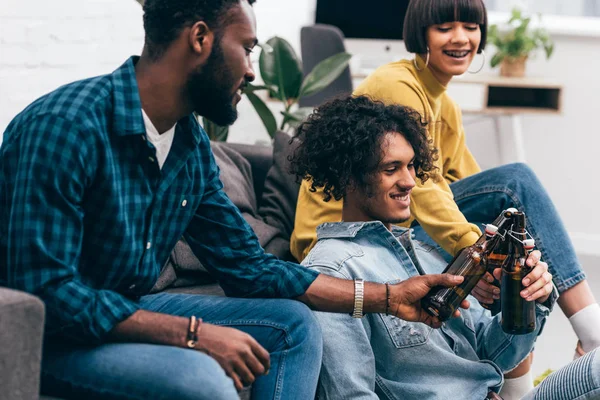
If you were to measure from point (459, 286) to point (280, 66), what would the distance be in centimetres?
174

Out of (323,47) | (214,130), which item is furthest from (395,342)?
(323,47)

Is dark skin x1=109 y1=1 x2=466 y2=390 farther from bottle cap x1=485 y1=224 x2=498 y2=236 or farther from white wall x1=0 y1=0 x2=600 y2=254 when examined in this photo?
white wall x1=0 y1=0 x2=600 y2=254

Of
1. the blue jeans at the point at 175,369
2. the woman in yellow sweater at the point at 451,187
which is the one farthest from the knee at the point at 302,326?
the woman in yellow sweater at the point at 451,187

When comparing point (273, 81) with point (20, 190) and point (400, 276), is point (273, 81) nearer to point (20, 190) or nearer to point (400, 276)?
point (400, 276)

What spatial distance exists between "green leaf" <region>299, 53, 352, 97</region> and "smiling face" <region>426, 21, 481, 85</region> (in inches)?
31.6

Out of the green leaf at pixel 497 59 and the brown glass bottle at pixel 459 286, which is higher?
the brown glass bottle at pixel 459 286

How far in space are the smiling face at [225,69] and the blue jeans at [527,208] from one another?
848 mm

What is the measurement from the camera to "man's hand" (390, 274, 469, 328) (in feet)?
5.13

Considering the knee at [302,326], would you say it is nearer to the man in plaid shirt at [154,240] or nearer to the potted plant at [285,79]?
the man in plaid shirt at [154,240]

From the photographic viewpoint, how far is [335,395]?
1.56 m

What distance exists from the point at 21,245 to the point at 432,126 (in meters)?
1.32

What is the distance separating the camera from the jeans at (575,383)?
5.05 feet

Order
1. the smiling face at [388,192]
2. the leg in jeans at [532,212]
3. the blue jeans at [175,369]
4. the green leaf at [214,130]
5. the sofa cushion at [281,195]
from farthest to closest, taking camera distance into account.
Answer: the green leaf at [214,130], the sofa cushion at [281,195], the leg in jeans at [532,212], the smiling face at [388,192], the blue jeans at [175,369]

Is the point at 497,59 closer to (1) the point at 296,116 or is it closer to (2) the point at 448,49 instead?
(1) the point at 296,116
